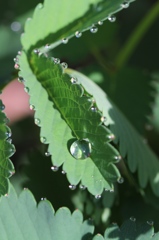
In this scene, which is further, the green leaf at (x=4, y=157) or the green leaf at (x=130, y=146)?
the green leaf at (x=130, y=146)

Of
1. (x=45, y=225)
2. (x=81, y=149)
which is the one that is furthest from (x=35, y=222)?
(x=81, y=149)

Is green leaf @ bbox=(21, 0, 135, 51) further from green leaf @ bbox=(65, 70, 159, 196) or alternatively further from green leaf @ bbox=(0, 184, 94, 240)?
green leaf @ bbox=(0, 184, 94, 240)

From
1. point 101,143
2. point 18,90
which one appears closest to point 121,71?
point 101,143

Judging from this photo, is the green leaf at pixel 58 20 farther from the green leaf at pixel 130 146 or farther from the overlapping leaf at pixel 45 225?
the overlapping leaf at pixel 45 225

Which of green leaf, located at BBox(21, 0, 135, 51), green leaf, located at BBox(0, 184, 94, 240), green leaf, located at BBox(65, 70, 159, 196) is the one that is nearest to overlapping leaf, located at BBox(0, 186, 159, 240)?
green leaf, located at BBox(0, 184, 94, 240)

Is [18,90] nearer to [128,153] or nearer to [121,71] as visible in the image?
[121,71]

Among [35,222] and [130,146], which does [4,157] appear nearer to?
[35,222]

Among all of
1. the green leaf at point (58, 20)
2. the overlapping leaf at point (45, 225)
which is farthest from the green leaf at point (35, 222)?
the green leaf at point (58, 20)
